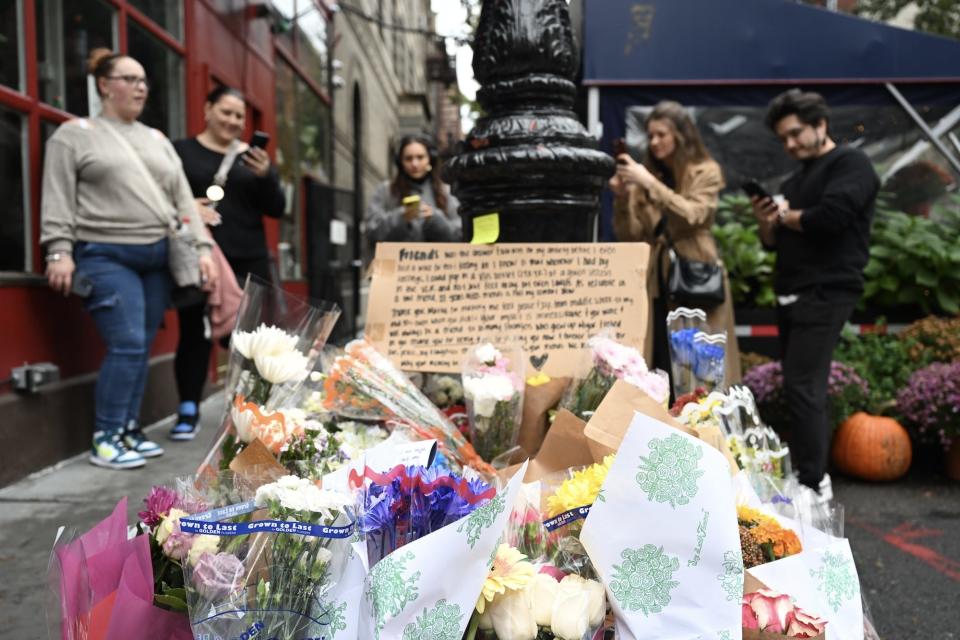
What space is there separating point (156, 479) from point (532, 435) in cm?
257

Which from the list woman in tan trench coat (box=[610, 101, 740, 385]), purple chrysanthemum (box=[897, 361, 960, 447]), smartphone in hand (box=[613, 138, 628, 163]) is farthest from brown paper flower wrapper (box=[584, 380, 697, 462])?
purple chrysanthemum (box=[897, 361, 960, 447])

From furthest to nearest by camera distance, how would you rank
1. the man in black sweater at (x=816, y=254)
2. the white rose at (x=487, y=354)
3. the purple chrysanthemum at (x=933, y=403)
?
the purple chrysanthemum at (x=933, y=403), the man in black sweater at (x=816, y=254), the white rose at (x=487, y=354)

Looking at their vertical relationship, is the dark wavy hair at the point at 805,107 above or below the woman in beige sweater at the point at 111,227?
above

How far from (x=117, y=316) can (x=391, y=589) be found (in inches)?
139

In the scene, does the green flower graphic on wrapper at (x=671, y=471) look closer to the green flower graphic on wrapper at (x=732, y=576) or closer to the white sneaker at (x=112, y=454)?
the green flower graphic on wrapper at (x=732, y=576)

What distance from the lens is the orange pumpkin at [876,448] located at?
468cm

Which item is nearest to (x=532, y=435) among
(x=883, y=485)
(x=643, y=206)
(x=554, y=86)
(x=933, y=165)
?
(x=554, y=86)

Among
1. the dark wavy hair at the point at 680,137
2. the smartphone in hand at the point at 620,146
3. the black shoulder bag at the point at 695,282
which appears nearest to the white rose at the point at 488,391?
the smartphone in hand at the point at 620,146

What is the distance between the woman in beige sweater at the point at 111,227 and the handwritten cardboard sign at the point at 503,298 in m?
2.33

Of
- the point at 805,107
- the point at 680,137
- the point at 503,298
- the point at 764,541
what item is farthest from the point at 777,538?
the point at 680,137

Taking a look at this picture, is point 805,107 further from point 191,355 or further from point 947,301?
point 191,355

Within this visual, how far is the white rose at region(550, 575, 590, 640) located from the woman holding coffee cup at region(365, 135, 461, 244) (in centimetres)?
377

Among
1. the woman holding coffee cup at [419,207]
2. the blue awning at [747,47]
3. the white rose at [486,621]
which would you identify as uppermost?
the blue awning at [747,47]

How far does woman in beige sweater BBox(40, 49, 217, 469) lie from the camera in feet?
13.4
